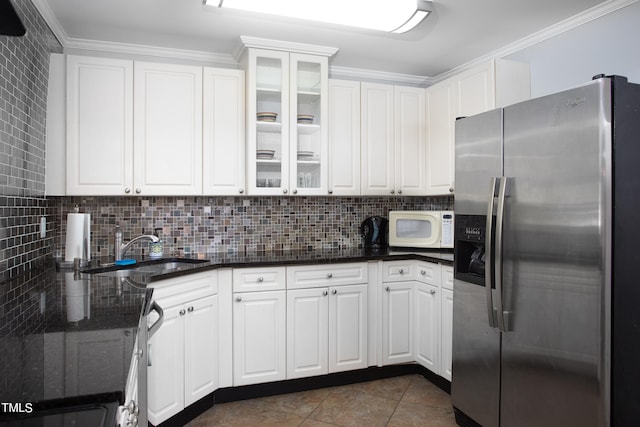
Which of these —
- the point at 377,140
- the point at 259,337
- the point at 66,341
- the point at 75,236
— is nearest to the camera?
the point at 66,341

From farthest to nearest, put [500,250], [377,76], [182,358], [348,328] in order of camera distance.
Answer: [377,76] < [348,328] < [182,358] < [500,250]

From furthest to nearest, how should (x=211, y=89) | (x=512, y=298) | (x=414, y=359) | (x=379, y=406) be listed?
1. (x=414, y=359)
2. (x=211, y=89)
3. (x=379, y=406)
4. (x=512, y=298)

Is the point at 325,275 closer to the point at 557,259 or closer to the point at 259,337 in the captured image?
the point at 259,337

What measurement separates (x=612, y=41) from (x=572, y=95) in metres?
1.09

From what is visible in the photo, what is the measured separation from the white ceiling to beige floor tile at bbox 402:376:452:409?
2.44 m

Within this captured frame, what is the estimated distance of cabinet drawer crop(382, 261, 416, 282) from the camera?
3.10m

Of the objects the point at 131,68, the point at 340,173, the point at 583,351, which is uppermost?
the point at 131,68

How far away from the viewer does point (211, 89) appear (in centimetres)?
298

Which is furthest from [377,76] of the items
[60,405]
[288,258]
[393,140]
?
[60,405]

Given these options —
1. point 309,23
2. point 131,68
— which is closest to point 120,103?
point 131,68

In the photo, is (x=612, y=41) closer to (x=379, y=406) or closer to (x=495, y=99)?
(x=495, y=99)

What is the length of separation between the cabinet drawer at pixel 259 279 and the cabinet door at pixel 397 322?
788 millimetres

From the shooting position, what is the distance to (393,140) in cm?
347

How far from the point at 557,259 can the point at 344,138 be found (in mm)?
1902
